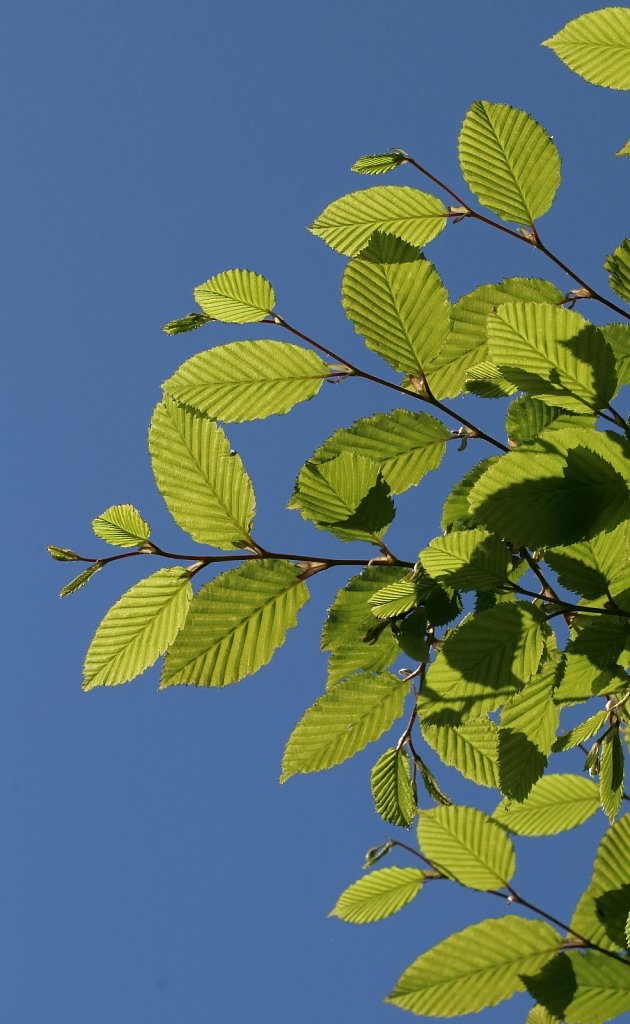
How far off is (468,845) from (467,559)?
0.58 metres

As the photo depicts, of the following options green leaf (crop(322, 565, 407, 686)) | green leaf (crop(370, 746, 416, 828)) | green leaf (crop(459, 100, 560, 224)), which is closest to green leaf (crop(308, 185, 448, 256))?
green leaf (crop(459, 100, 560, 224))

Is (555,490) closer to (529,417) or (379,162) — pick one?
(529,417)

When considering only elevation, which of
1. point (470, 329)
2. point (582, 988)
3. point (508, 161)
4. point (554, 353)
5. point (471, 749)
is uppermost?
point (508, 161)

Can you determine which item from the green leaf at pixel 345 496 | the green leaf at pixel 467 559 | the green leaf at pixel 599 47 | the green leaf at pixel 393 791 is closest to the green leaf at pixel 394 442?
the green leaf at pixel 345 496

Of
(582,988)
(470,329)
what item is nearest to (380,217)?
(470,329)

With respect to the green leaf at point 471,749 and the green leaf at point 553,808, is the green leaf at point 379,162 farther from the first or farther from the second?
the green leaf at point 553,808

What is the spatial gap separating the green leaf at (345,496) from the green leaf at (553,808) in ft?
2.06

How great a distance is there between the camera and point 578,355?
0.88 metres

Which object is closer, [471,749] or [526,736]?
[526,736]

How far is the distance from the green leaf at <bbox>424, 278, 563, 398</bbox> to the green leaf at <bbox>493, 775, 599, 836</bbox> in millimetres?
688

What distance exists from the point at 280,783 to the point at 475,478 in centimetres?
44

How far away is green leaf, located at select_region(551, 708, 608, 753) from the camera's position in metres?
1.21

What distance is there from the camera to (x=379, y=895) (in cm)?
139

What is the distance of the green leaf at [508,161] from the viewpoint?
1.13 metres
